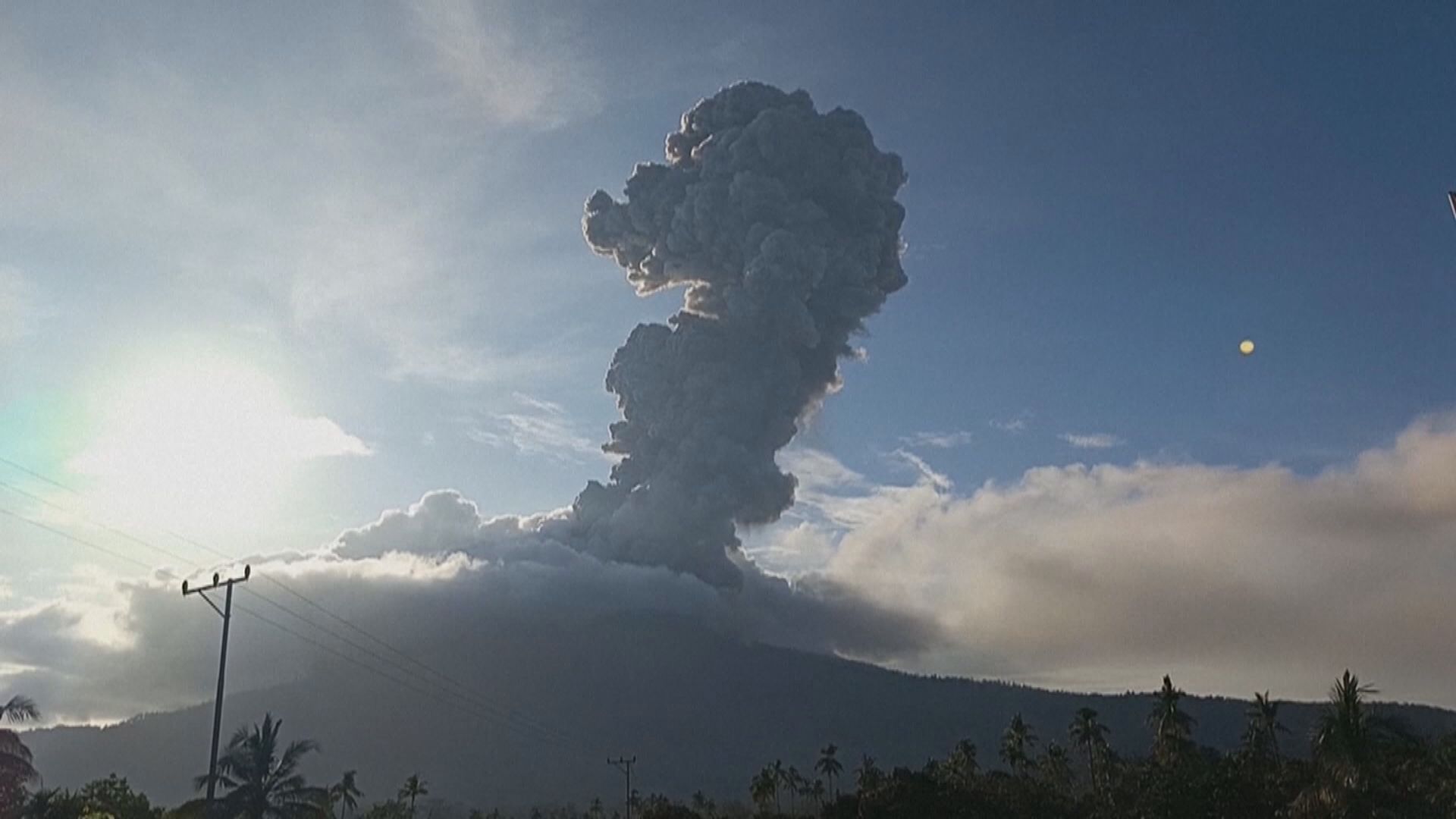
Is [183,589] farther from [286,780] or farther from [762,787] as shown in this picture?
[762,787]

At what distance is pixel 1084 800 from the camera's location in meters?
85.3

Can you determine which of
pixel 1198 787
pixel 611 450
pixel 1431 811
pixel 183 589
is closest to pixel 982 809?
pixel 1198 787

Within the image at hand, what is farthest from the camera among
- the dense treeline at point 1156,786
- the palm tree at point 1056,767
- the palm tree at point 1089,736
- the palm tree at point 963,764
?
the palm tree at point 1056,767

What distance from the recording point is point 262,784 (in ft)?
219

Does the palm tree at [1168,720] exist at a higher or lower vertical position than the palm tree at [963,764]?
higher

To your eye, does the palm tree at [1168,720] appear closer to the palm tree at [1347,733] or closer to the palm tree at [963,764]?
the palm tree at [963,764]

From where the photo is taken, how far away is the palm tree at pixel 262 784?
216 feet

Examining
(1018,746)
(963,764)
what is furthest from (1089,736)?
(963,764)

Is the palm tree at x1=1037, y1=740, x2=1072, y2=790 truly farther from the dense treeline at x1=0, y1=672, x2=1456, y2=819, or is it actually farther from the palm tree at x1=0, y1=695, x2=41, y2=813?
the palm tree at x1=0, y1=695, x2=41, y2=813

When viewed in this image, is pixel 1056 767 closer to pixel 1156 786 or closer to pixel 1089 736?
pixel 1089 736

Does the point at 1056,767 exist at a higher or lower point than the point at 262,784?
lower

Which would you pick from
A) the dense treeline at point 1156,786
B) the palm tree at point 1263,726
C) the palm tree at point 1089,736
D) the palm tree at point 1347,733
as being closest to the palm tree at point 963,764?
the dense treeline at point 1156,786

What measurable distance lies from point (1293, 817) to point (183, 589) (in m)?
52.8

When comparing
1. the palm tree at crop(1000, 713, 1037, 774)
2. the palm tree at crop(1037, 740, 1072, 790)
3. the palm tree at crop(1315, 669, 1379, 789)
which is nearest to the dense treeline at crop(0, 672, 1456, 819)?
the palm tree at crop(1315, 669, 1379, 789)
